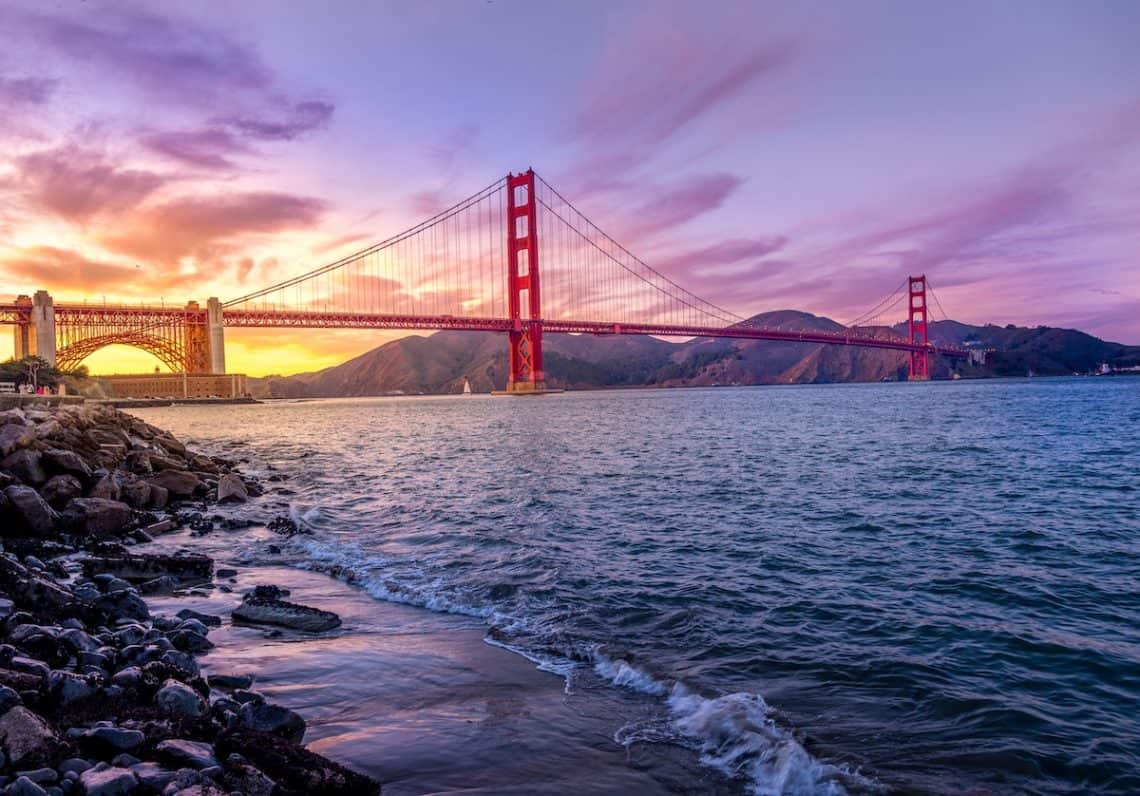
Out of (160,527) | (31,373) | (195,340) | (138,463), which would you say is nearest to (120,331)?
(195,340)

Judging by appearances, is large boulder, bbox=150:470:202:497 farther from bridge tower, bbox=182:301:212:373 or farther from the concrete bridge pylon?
bridge tower, bbox=182:301:212:373

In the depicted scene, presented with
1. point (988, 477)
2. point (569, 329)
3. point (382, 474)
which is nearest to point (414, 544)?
point (382, 474)

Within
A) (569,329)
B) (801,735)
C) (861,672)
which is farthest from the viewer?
(569,329)

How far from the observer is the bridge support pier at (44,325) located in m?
72.2

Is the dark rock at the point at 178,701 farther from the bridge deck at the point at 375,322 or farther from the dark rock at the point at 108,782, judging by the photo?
the bridge deck at the point at 375,322

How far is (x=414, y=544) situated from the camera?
10.0 m

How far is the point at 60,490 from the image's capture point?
10680 mm

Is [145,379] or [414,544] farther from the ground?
[145,379]

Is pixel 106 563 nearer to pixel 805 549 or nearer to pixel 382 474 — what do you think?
pixel 805 549

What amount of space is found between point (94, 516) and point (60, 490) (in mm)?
1321

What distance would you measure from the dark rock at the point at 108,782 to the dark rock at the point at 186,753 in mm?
250

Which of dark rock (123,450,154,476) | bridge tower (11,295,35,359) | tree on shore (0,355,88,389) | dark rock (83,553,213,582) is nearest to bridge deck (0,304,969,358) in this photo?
bridge tower (11,295,35,359)

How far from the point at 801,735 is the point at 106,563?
6.94m

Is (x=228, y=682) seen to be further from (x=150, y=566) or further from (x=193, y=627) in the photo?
(x=150, y=566)
